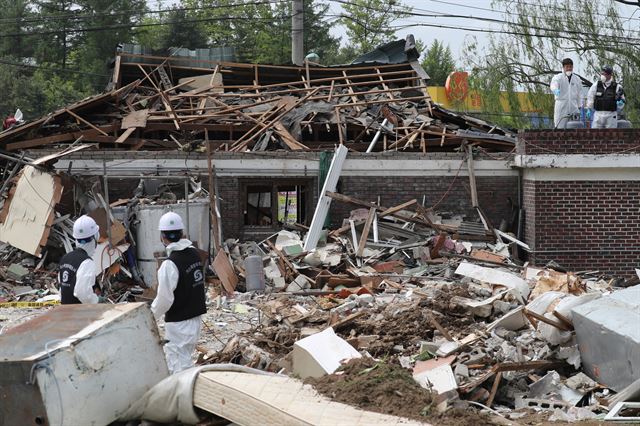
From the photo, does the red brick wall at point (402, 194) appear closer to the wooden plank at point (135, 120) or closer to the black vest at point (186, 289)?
the wooden plank at point (135, 120)

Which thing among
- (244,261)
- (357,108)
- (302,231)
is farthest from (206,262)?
(357,108)

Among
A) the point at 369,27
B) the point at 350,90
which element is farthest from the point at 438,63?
the point at 350,90

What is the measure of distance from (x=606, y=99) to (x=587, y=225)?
2439 millimetres

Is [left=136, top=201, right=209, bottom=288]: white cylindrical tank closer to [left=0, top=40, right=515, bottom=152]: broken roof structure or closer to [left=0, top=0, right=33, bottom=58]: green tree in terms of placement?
[left=0, top=40, right=515, bottom=152]: broken roof structure

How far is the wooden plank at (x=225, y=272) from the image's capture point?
50.6 feet

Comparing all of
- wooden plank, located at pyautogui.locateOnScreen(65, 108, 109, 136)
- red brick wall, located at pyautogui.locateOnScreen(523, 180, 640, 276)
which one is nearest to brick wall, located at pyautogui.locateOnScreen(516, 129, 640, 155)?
red brick wall, located at pyautogui.locateOnScreen(523, 180, 640, 276)

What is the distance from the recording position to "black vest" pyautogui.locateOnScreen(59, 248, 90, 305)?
8.36 meters

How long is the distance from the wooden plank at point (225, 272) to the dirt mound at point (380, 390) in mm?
7979

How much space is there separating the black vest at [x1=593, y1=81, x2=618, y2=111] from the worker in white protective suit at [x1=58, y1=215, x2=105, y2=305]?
37.8 feet

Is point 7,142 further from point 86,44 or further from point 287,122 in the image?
point 86,44

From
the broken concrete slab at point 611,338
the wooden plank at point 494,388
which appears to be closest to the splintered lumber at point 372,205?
the broken concrete slab at point 611,338

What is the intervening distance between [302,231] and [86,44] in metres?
38.8

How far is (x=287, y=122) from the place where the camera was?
19266 mm

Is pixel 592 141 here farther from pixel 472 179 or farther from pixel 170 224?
pixel 170 224
